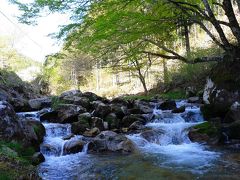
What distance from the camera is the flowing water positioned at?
23.7 feet

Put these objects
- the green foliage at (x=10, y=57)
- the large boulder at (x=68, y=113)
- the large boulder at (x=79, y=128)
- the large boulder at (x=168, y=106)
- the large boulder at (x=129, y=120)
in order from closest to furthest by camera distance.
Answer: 1. the large boulder at (x=79, y=128)
2. the large boulder at (x=129, y=120)
3. the large boulder at (x=68, y=113)
4. the large boulder at (x=168, y=106)
5. the green foliage at (x=10, y=57)

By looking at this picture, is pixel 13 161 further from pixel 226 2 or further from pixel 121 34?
pixel 226 2

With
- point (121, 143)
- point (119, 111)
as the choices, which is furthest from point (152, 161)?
point (119, 111)

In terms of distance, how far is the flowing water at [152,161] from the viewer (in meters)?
7.23

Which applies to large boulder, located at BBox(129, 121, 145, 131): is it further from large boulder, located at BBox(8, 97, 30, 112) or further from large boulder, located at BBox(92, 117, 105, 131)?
large boulder, located at BBox(8, 97, 30, 112)

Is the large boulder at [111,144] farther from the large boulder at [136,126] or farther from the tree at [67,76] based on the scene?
the tree at [67,76]

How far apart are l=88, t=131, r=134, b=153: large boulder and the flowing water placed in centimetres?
29

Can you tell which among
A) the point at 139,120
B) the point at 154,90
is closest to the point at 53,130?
the point at 139,120

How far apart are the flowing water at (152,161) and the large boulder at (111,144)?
0.96 feet

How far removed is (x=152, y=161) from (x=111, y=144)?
6.60ft

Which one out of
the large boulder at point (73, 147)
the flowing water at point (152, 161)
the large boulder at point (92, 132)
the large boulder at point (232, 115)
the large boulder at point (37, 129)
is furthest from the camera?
the large boulder at point (92, 132)

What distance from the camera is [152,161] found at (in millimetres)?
8445

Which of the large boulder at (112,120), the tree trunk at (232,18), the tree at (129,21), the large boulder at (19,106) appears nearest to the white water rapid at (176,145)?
the large boulder at (112,120)

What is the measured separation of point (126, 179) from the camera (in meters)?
6.91
